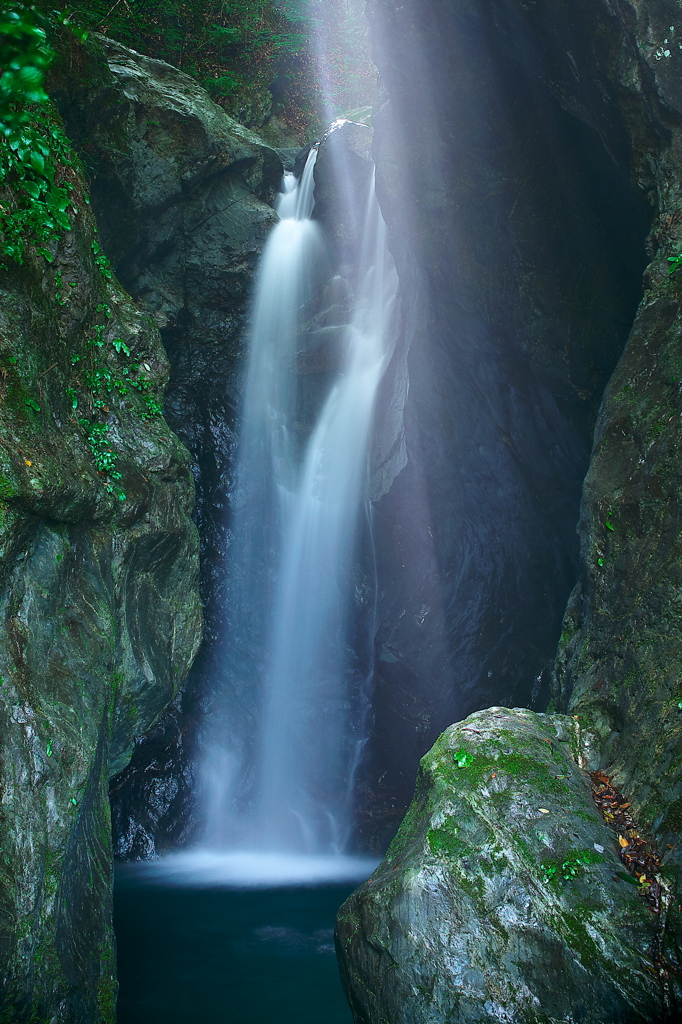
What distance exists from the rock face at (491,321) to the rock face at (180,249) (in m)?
3.30

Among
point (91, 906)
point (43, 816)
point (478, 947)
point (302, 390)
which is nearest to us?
point (478, 947)

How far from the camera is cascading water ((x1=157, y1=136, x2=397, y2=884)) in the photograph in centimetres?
1143

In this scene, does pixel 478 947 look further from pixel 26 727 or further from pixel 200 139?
pixel 200 139

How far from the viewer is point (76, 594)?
6.13 m

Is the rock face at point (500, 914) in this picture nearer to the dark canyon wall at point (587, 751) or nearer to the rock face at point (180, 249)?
the dark canyon wall at point (587, 751)

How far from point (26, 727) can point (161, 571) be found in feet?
11.5

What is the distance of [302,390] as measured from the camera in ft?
43.0

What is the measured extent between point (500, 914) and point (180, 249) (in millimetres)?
11825

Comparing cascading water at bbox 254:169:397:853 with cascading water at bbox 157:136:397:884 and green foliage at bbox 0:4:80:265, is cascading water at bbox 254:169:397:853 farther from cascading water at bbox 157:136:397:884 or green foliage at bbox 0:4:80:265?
green foliage at bbox 0:4:80:265

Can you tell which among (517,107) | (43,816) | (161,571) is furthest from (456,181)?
(43,816)

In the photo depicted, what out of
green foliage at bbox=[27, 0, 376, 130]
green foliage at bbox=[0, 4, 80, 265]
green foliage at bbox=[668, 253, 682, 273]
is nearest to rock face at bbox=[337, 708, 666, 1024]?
green foliage at bbox=[0, 4, 80, 265]

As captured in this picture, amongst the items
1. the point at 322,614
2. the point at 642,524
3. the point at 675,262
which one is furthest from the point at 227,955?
the point at 675,262

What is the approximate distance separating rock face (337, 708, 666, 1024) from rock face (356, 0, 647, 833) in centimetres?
572

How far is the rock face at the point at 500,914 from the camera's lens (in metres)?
3.61
